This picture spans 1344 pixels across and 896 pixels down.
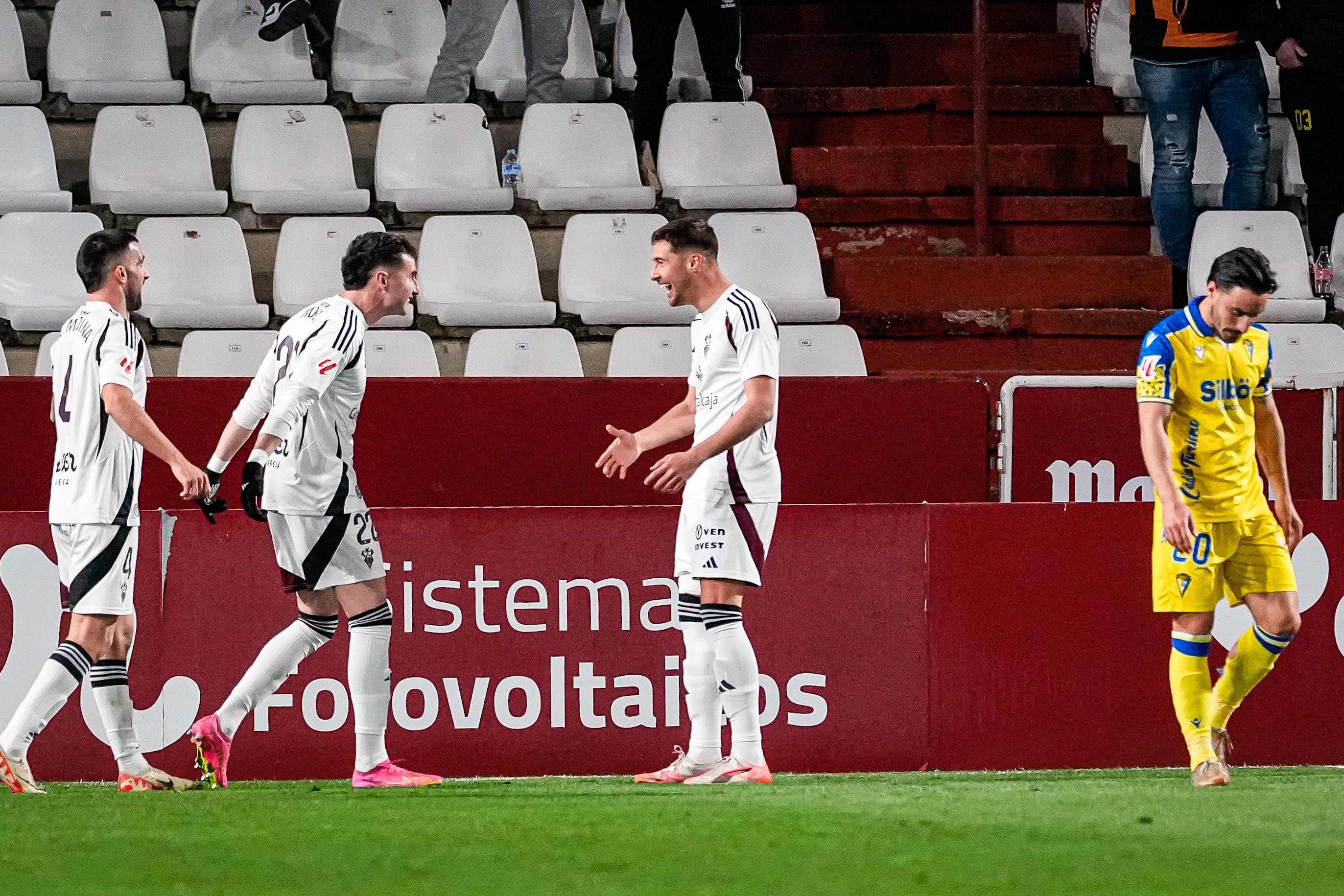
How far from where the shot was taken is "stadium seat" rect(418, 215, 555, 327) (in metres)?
9.59

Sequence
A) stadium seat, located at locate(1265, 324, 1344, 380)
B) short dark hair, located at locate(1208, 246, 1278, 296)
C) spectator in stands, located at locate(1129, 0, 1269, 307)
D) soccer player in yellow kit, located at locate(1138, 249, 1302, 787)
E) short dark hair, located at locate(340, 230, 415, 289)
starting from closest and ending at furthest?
1. short dark hair, located at locate(1208, 246, 1278, 296)
2. soccer player in yellow kit, located at locate(1138, 249, 1302, 787)
3. short dark hair, located at locate(340, 230, 415, 289)
4. stadium seat, located at locate(1265, 324, 1344, 380)
5. spectator in stands, located at locate(1129, 0, 1269, 307)

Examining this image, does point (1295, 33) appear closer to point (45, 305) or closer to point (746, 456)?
point (746, 456)

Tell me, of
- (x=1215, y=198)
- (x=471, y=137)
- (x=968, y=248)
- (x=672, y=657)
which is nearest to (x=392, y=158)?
(x=471, y=137)

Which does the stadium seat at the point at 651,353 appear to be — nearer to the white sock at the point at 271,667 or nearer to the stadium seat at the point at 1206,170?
the white sock at the point at 271,667

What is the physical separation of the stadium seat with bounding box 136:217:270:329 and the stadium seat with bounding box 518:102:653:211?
1754 millimetres

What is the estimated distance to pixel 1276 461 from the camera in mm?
6523

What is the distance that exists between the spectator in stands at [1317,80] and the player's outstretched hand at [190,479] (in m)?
6.97

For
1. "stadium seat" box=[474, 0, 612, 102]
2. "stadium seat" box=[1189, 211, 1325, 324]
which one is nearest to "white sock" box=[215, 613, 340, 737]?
"stadium seat" box=[474, 0, 612, 102]

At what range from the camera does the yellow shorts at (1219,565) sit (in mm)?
6207

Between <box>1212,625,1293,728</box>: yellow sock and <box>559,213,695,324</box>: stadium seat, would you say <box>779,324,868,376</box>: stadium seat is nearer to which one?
<box>559,213,695,324</box>: stadium seat

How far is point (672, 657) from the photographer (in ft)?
24.1

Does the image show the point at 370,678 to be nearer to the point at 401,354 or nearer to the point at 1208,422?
the point at 401,354

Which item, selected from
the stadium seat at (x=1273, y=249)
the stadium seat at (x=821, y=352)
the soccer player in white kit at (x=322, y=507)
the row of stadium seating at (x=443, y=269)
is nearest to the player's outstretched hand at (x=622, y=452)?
the soccer player in white kit at (x=322, y=507)

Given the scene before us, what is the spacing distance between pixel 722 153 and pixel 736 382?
178 inches
